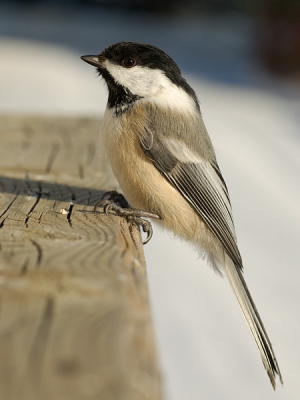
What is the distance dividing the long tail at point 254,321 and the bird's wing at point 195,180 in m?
0.04

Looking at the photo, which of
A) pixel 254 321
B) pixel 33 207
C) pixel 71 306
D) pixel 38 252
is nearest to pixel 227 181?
pixel 254 321

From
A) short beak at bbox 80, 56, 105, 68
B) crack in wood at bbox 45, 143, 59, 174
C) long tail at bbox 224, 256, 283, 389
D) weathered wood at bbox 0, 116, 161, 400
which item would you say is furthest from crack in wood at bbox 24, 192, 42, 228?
long tail at bbox 224, 256, 283, 389

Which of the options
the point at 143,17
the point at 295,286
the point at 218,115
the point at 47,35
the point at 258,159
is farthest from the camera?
the point at 143,17

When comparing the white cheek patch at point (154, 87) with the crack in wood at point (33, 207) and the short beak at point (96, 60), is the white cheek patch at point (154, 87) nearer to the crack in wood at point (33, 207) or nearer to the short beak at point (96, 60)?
the short beak at point (96, 60)

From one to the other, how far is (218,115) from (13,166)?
5.31 meters

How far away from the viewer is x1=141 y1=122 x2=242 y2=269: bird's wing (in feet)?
8.19

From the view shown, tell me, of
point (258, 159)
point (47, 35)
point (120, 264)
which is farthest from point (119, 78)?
point (47, 35)

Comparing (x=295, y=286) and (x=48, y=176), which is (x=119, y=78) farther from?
(x=295, y=286)

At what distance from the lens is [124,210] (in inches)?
89.4

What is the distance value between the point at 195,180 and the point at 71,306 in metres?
1.50

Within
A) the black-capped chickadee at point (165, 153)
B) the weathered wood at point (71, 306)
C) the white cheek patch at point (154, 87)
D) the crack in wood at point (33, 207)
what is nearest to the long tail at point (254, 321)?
the black-capped chickadee at point (165, 153)

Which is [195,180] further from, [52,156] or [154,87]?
[52,156]

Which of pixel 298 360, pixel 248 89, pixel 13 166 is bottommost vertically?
pixel 248 89

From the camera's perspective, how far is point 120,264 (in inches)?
56.0
